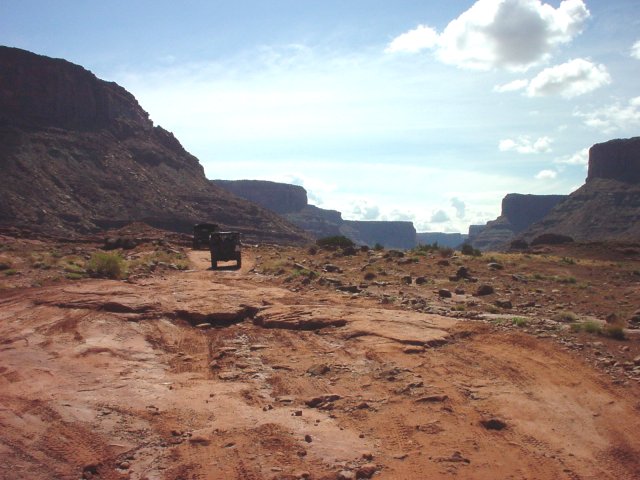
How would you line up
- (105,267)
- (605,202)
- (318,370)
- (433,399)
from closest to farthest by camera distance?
(433,399) → (318,370) → (105,267) → (605,202)

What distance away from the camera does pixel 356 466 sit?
5523 millimetres

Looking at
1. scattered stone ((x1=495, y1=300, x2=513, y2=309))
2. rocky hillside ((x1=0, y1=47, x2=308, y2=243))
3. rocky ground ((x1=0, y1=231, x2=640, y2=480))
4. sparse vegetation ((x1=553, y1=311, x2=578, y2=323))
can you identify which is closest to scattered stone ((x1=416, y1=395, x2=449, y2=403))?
rocky ground ((x1=0, y1=231, x2=640, y2=480))

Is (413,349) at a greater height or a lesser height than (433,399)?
greater

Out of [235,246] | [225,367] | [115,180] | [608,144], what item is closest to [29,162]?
[115,180]

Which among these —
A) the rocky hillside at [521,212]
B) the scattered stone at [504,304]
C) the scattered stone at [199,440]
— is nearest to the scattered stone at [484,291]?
the scattered stone at [504,304]

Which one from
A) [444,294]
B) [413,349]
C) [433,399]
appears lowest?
[433,399]

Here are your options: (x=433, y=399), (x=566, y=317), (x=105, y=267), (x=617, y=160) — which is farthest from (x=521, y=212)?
(x=433, y=399)

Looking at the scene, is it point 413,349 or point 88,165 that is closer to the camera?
point 413,349

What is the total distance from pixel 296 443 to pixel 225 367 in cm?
288

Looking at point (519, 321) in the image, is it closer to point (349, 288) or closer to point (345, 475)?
point (349, 288)

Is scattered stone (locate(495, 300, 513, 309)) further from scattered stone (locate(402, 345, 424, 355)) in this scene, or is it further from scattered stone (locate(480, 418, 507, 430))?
scattered stone (locate(480, 418, 507, 430))

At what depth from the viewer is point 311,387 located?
7.58m

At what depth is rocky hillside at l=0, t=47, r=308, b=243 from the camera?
72500 millimetres

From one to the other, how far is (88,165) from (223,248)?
68560 millimetres
